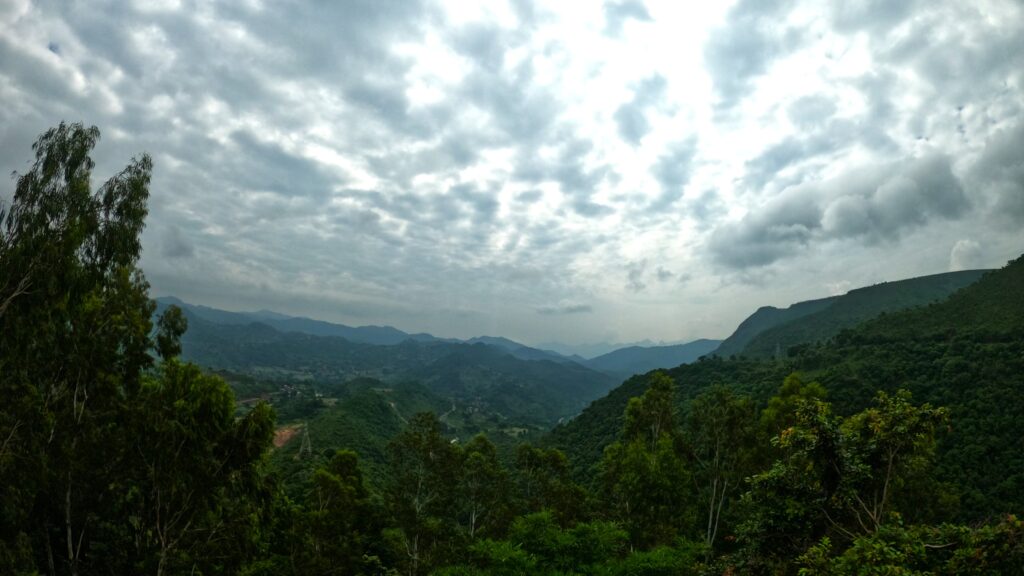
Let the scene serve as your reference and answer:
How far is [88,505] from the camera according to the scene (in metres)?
14.6

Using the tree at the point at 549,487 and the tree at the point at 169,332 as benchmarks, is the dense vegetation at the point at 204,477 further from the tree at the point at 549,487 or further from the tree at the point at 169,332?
the tree at the point at 549,487

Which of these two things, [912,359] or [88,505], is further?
[912,359]

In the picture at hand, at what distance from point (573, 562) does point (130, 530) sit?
14.4m

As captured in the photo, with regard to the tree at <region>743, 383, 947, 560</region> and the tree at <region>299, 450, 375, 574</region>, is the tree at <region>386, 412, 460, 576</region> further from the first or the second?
the tree at <region>743, 383, 947, 560</region>

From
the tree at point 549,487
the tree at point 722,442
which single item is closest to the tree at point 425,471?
the tree at point 549,487

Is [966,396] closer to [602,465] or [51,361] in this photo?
[602,465]

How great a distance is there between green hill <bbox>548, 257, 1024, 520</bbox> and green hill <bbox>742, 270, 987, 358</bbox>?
87482mm

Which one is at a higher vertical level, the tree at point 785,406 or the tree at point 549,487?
the tree at point 785,406

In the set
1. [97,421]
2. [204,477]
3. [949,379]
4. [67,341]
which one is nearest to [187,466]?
[204,477]

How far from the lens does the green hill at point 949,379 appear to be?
127 feet

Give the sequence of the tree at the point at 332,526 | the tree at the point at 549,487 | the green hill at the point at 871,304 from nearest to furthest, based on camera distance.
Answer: the tree at the point at 332,526, the tree at the point at 549,487, the green hill at the point at 871,304

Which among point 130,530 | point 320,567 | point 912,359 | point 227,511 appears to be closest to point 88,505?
point 130,530

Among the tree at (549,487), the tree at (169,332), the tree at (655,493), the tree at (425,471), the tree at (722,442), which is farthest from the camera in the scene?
the tree at (549,487)

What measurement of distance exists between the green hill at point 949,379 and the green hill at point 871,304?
287ft
